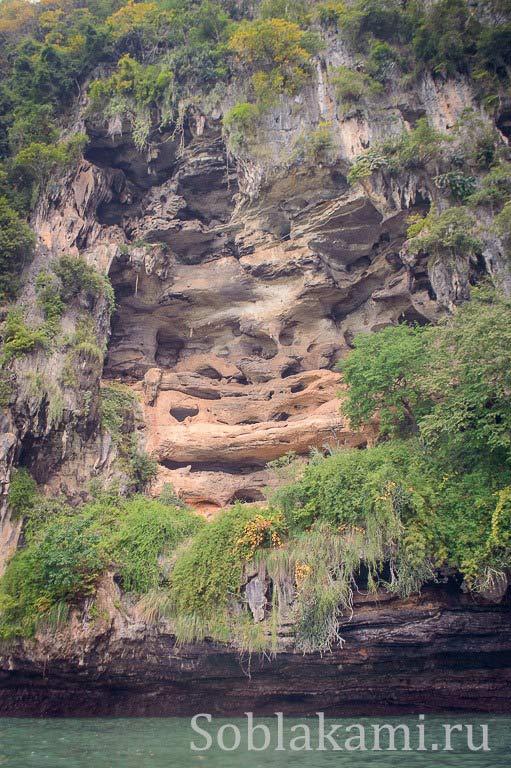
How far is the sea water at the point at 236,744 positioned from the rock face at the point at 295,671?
1.75 feet

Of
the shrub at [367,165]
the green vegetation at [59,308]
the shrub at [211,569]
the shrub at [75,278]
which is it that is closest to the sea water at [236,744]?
the shrub at [211,569]

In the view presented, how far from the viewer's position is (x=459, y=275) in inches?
600

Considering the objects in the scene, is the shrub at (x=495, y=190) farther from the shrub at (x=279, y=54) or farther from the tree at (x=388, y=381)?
the shrub at (x=279, y=54)

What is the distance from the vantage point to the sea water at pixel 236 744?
785 cm

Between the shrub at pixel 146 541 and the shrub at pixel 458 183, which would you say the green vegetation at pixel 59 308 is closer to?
the shrub at pixel 146 541

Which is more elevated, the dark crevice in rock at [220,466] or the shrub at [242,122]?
the shrub at [242,122]

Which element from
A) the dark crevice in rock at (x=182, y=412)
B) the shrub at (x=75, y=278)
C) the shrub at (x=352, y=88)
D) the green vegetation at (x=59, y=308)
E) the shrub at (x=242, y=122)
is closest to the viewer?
the green vegetation at (x=59, y=308)

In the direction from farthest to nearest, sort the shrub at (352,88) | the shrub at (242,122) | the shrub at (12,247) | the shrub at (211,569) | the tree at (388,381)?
1. the shrub at (242,122)
2. the shrub at (352,88)
3. the shrub at (12,247)
4. the tree at (388,381)
5. the shrub at (211,569)

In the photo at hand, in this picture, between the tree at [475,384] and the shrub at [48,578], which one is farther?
the shrub at [48,578]

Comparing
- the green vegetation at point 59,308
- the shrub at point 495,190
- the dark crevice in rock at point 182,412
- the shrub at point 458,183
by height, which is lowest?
the dark crevice in rock at point 182,412

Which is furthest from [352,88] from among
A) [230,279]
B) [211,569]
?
[211,569]

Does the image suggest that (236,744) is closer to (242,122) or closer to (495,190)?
(495,190)

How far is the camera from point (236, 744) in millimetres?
9227

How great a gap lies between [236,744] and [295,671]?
267 centimetres
